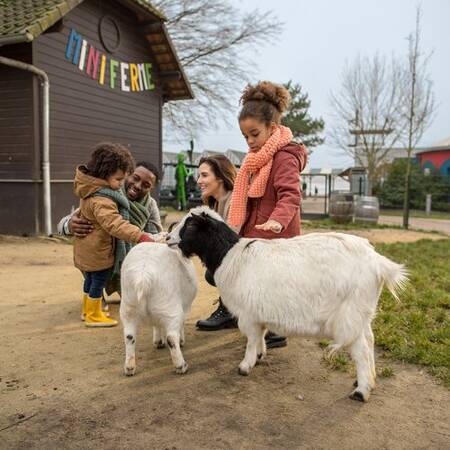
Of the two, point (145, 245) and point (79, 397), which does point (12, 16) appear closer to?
point (145, 245)

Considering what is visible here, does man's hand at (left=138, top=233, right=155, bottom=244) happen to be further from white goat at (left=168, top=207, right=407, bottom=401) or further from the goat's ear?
the goat's ear

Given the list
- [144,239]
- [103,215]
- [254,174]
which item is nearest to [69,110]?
[103,215]

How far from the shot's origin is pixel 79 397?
2.72m

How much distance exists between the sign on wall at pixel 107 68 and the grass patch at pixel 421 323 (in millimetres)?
8738

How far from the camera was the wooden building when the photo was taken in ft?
30.5

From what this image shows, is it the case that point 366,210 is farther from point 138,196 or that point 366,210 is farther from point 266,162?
point 266,162

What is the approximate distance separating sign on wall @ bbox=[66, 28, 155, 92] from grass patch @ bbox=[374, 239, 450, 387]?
28.7 feet

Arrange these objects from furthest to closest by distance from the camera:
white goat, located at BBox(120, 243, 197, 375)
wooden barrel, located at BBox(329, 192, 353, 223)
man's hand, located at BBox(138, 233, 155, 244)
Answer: wooden barrel, located at BBox(329, 192, 353, 223)
man's hand, located at BBox(138, 233, 155, 244)
white goat, located at BBox(120, 243, 197, 375)

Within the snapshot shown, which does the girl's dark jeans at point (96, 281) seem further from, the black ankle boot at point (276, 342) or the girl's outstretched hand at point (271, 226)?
the girl's outstretched hand at point (271, 226)

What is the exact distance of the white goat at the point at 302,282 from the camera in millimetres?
2639

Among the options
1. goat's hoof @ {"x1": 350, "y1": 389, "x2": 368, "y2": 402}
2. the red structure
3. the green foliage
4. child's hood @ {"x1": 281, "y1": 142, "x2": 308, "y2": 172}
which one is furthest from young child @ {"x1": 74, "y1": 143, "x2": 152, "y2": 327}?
the red structure

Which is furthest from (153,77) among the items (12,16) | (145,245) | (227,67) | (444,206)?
(444,206)

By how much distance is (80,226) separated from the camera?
3.82 m

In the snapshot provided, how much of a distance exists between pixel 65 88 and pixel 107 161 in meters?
7.59
